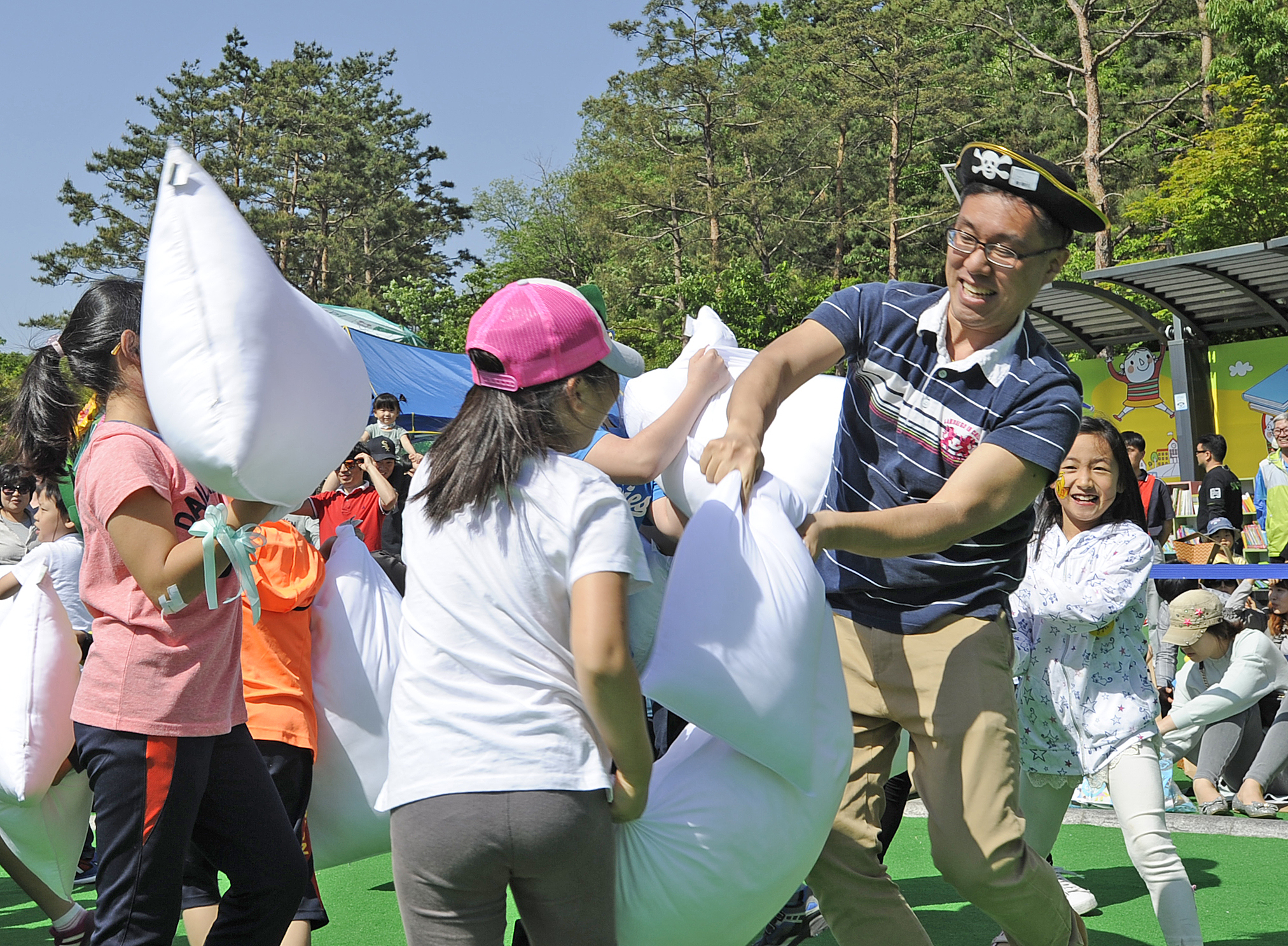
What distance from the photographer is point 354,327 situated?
16766 millimetres

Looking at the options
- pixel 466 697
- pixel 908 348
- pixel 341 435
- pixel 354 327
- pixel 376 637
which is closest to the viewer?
pixel 466 697

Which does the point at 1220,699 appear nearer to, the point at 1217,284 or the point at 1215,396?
the point at 1217,284

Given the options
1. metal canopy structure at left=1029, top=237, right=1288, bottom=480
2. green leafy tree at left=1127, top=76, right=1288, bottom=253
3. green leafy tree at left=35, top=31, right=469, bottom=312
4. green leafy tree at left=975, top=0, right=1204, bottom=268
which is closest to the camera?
metal canopy structure at left=1029, top=237, right=1288, bottom=480

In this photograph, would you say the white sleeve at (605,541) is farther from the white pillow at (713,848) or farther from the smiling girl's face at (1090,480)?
the smiling girl's face at (1090,480)

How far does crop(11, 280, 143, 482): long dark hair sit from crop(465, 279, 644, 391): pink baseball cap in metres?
0.92

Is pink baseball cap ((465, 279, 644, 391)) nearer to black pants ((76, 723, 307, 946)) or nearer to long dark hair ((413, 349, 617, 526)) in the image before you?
long dark hair ((413, 349, 617, 526))

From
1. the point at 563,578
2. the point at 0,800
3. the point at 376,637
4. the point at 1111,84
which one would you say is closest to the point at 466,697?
the point at 563,578

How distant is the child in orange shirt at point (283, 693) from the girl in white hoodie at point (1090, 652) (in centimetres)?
201

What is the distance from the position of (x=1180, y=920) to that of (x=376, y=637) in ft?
7.22

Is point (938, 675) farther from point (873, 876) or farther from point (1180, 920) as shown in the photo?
point (1180, 920)

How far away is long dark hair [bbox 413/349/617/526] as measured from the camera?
1.83m

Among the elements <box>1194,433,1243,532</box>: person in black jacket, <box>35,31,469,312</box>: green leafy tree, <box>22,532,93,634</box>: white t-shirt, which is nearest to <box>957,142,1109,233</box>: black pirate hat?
<box>22,532,93,634</box>: white t-shirt

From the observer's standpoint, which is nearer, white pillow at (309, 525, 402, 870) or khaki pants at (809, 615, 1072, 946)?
khaki pants at (809, 615, 1072, 946)

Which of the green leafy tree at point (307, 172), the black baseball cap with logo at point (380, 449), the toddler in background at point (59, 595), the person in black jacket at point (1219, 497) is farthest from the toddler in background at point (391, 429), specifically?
the green leafy tree at point (307, 172)
